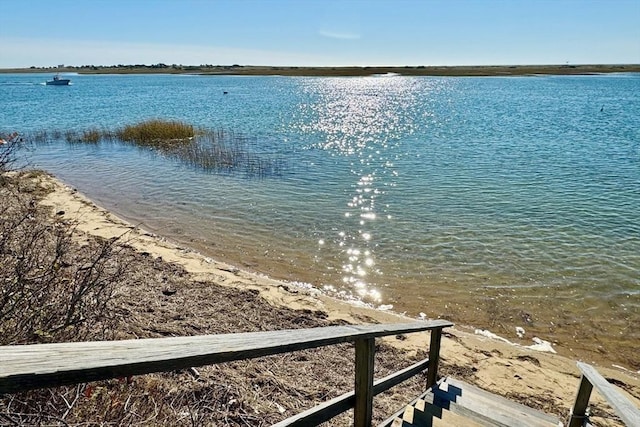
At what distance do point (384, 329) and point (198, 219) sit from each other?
9.85 meters

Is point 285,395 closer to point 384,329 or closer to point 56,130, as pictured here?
point 384,329

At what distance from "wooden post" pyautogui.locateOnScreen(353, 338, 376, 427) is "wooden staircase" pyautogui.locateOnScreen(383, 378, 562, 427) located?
0.66 metres

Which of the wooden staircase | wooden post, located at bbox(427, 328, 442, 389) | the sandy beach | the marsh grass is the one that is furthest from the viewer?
→ the marsh grass

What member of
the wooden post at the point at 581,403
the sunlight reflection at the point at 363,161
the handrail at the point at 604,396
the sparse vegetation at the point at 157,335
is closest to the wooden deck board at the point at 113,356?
the sparse vegetation at the point at 157,335

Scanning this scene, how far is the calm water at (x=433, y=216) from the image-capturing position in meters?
7.34

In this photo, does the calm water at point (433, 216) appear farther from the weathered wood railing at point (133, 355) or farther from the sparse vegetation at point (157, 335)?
the weathered wood railing at point (133, 355)

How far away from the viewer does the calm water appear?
7344 millimetres

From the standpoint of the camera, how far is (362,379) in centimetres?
228

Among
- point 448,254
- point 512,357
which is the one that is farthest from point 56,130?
point 512,357

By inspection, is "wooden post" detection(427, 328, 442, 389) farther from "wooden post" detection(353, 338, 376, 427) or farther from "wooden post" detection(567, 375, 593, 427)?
"wooden post" detection(353, 338, 376, 427)

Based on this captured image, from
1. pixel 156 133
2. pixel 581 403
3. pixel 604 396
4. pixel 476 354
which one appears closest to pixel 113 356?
pixel 604 396

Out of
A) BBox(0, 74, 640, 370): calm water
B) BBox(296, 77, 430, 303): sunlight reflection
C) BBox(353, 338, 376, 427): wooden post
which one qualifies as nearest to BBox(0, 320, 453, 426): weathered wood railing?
BBox(353, 338, 376, 427): wooden post

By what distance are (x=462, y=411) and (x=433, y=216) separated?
8059mm

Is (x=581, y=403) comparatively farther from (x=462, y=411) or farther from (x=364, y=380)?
(x=364, y=380)
